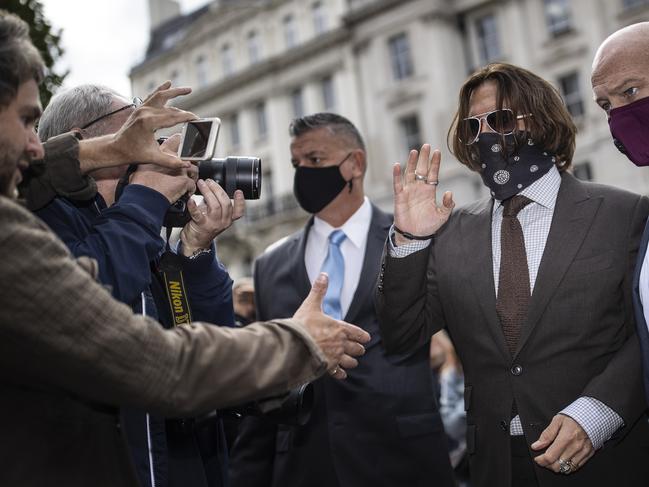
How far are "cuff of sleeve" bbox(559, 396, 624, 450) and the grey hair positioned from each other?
2109 millimetres

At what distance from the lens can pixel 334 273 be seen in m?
4.42

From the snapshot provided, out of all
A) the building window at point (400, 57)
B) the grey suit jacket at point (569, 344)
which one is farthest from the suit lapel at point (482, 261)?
the building window at point (400, 57)

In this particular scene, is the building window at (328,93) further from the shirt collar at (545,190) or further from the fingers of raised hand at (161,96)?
the fingers of raised hand at (161,96)

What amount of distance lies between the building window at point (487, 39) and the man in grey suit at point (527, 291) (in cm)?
2671

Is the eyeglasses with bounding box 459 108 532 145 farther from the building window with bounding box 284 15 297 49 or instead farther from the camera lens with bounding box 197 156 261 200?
the building window with bounding box 284 15 297 49

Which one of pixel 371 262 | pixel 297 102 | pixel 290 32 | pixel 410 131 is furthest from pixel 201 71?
pixel 371 262

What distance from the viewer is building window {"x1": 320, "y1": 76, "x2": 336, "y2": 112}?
33.0 meters

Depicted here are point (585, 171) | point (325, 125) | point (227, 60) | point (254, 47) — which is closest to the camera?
point (325, 125)

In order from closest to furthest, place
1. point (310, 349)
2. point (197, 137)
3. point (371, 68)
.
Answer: point (310, 349), point (197, 137), point (371, 68)

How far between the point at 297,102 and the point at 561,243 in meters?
32.4

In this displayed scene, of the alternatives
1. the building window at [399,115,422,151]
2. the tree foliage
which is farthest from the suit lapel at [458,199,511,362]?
the building window at [399,115,422,151]

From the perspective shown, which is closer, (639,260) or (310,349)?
(310,349)

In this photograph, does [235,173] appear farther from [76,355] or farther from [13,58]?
[76,355]

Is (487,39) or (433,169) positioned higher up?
(487,39)
